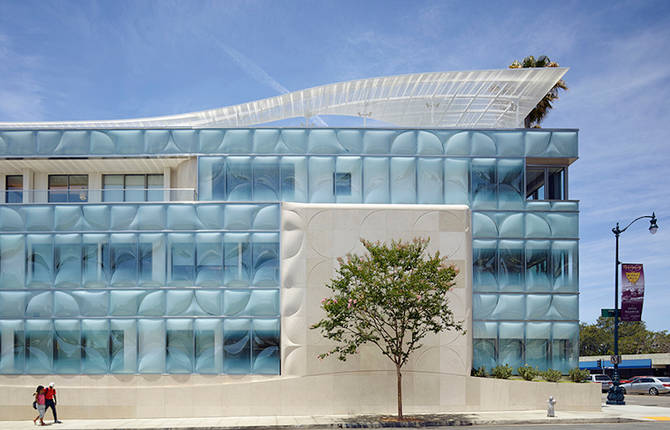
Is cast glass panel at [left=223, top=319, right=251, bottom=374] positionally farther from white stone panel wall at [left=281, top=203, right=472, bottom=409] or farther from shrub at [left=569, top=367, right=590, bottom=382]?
shrub at [left=569, top=367, right=590, bottom=382]

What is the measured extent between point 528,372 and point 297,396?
10573 millimetres

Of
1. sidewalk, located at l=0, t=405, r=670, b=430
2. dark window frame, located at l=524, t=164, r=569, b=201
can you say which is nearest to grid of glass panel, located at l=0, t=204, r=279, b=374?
sidewalk, located at l=0, t=405, r=670, b=430

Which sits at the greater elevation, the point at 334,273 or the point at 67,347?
the point at 334,273

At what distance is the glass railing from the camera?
2928 cm

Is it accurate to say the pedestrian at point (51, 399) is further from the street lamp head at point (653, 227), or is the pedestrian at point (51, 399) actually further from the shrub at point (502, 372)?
the street lamp head at point (653, 227)

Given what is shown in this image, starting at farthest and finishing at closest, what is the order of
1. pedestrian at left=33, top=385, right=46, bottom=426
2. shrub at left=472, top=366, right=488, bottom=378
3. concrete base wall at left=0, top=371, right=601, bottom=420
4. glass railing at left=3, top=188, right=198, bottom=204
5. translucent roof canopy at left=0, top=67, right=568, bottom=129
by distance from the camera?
translucent roof canopy at left=0, top=67, right=568, bottom=129, glass railing at left=3, top=188, right=198, bottom=204, shrub at left=472, top=366, right=488, bottom=378, concrete base wall at left=0, top=371, right=601, bottom=420, pedestrian at left=33, top=385, right=46, bottom=426

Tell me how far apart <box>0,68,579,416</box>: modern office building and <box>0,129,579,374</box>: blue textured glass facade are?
2.7 inches

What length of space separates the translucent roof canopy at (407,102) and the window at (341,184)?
5.16 meters

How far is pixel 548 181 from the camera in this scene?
101 feet

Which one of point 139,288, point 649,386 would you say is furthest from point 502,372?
point 649,386

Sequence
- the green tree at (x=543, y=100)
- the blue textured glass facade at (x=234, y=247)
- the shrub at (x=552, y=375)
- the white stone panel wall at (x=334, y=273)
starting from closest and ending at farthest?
the white stone panel wall at (x=334, y=273)
the shrub at (x=552, y=375)
the blue textured glass facade at (x=234, y=247)
the green tree at (x=543, y=100)

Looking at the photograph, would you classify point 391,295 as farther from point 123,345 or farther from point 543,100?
point 543,100

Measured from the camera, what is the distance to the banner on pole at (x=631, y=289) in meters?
30.6

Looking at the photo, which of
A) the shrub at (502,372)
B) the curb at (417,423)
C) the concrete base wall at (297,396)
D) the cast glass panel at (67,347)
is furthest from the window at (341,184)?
the cast glass panel at (67,347)
